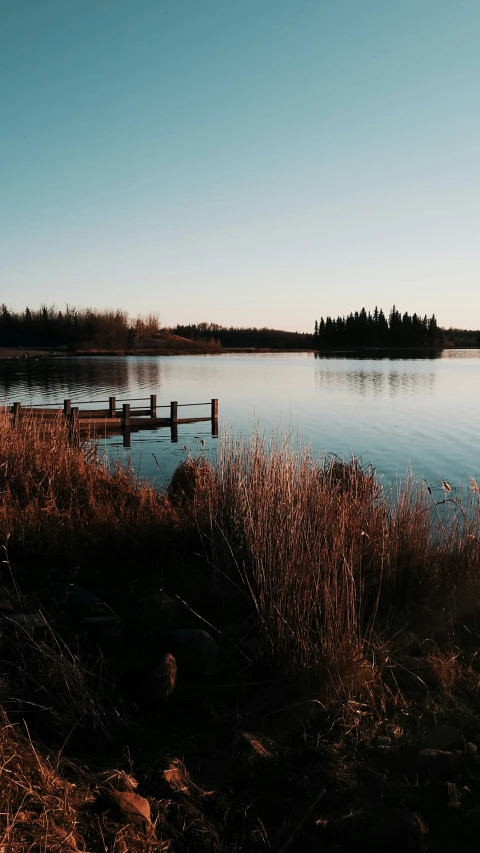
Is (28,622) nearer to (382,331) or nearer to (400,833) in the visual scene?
(400,833)

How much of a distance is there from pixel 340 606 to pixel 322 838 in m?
1.59

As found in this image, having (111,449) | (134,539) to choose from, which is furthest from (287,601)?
(111,449)

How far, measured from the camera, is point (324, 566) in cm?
470

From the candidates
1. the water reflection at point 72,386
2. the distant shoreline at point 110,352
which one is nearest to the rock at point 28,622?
the water reflection at point 72,386

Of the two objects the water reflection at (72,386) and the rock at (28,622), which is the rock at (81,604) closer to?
the rock at (28,622)

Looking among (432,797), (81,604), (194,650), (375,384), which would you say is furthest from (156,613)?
(375,384)

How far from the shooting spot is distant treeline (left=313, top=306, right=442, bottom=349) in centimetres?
14988

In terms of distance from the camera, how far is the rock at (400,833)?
3.00 m

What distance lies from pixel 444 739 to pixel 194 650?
1792 mm

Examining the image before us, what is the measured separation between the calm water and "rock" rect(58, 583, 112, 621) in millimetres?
3190

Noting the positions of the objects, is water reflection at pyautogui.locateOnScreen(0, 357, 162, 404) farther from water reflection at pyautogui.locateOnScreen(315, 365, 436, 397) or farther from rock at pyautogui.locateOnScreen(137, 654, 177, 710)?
rock at pyautogui.locateOnScreen(137, 654, 177, 710)

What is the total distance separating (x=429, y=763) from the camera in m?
3.57

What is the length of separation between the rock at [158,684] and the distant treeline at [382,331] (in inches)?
5979

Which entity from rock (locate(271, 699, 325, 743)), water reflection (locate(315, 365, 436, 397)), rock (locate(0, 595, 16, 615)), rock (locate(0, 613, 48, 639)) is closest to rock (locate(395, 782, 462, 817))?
rock (locate(271, 699, 325, 743))
